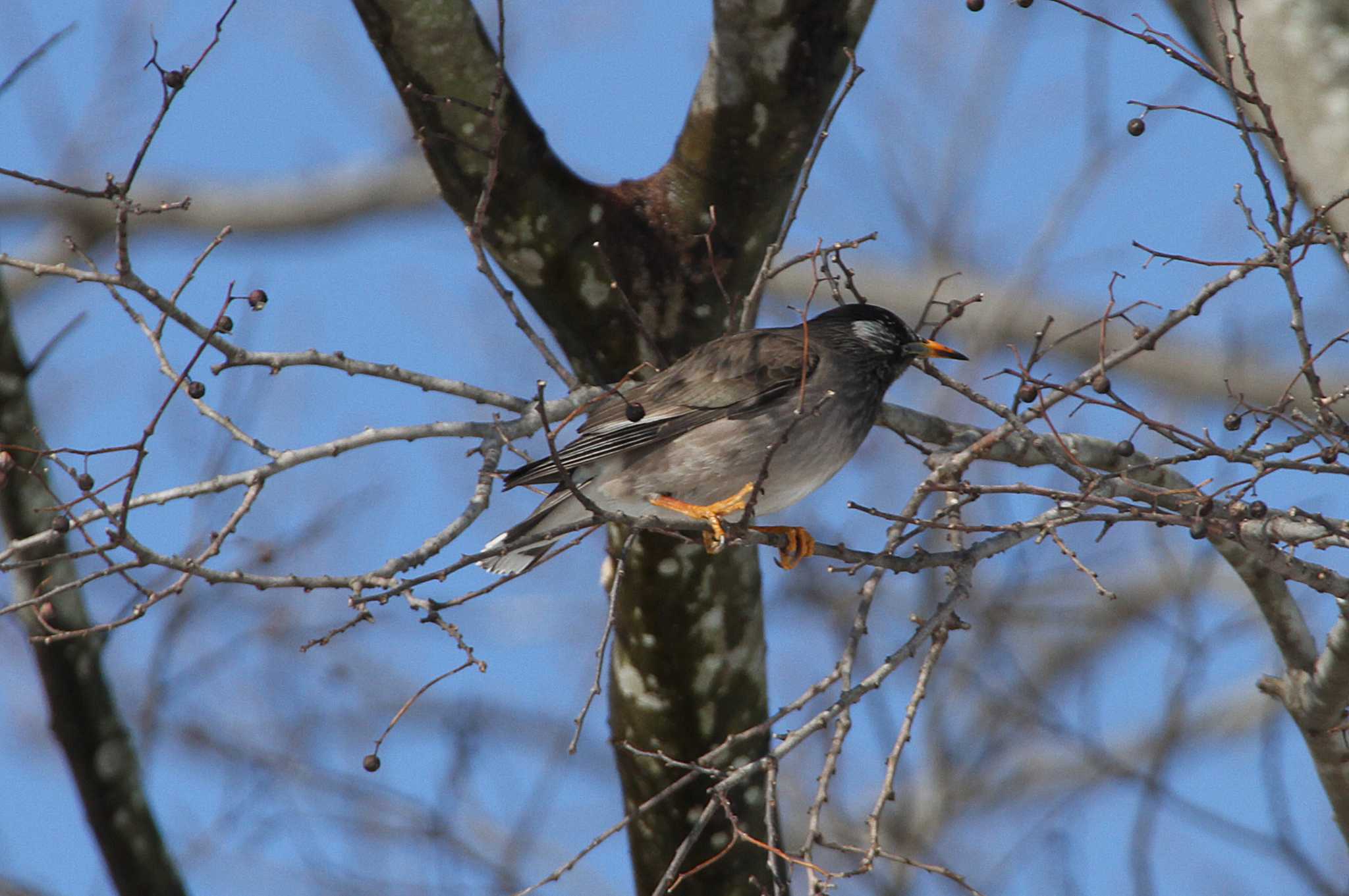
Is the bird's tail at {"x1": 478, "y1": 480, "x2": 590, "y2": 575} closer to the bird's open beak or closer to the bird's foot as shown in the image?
the bird's foot

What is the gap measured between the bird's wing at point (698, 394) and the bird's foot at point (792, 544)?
1.73 ft

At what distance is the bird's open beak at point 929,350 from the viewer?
6074mm

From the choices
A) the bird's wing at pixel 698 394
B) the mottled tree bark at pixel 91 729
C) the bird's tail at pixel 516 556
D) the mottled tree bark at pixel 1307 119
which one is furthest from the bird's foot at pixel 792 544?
the mottled tree bark at pixel 91 729

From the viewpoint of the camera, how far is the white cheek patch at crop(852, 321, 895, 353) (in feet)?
Answer: 20.4

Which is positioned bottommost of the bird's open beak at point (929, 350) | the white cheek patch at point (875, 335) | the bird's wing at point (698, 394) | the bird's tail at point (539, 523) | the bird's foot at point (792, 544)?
the bird's foot at point (792, 544)

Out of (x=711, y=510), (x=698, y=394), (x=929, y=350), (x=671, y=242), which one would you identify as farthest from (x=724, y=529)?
(x=929, y=350)

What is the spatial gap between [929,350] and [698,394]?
1284 millimetres

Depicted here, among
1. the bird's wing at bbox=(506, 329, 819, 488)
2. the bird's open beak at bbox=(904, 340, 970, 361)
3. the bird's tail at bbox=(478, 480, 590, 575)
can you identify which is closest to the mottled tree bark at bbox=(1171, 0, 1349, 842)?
the bird's open beak at bbox=(904, 340, 970, 361)

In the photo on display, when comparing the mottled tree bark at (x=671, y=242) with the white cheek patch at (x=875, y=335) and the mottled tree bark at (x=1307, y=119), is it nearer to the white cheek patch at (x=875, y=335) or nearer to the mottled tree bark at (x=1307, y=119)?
the white cheek patch at (x=875, y=335)

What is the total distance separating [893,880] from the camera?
7969mm

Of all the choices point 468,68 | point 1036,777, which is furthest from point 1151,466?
point 1036,777

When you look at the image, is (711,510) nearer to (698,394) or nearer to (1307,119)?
(698,394)

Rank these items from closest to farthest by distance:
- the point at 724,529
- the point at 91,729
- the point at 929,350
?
the point at 724,529 < the point at 91,729 < the point at 929,350

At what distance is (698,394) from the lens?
5.48 m
